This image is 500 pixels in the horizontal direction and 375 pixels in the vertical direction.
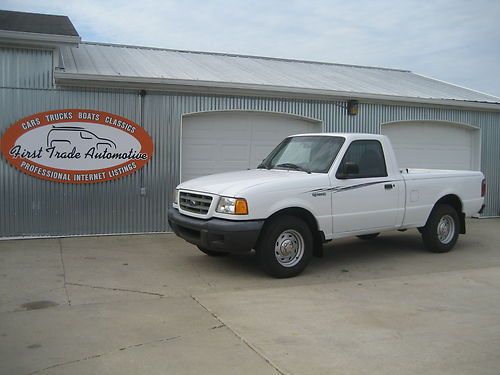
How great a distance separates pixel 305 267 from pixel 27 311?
11.9ft

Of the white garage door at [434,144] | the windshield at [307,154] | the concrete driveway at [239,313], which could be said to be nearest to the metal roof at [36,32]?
the concrete driveway at [239,313]

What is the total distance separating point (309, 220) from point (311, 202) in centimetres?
29

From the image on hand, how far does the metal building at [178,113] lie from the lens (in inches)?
381

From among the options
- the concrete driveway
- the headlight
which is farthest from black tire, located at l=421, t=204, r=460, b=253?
the headlight

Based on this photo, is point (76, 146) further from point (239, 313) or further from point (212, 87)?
point (239, 313)

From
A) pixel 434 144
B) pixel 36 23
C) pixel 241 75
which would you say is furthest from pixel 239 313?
pixel 434 144

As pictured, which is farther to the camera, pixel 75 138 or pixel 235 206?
pixel 75 138

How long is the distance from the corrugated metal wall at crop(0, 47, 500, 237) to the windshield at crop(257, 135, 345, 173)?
110 inches

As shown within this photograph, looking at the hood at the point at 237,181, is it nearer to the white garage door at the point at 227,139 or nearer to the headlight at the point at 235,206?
the headlight at the point at 235,206

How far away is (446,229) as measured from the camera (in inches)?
367

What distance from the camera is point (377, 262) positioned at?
8555mm

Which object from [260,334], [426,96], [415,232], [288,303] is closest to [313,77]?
[426,96]

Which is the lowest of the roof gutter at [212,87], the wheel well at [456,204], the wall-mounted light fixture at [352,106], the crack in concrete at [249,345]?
the crack in concrete at [249,345]

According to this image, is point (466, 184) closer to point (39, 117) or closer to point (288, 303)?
point (288, 303)
